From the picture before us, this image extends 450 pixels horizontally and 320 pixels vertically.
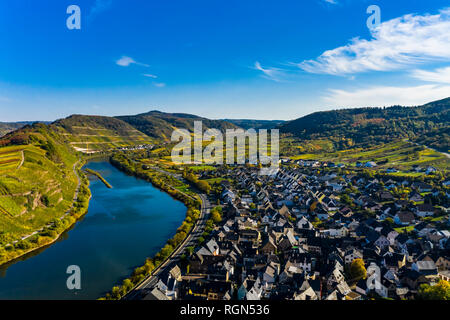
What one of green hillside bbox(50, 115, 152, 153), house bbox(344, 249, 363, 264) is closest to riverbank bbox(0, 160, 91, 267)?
house bbox(344, 249, 363, 264)

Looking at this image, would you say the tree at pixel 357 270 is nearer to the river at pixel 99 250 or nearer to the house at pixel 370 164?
the river at pixel 99 250

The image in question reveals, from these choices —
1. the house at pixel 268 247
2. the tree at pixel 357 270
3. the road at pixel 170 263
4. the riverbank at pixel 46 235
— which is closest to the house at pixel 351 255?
the tree at pixel 357 270

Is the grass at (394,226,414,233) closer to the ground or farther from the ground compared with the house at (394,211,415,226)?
closer to the ground

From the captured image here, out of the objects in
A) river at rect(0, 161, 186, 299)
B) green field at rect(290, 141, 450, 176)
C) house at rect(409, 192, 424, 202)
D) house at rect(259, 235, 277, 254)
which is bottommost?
river at rect(0, 161, 186, 299)

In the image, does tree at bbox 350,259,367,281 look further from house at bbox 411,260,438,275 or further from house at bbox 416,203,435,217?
house at bbox 416,203,435,217

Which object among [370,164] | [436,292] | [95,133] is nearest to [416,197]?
[436,292]

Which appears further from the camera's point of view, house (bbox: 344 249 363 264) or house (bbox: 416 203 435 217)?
house (bbox: 416 203 435 217)

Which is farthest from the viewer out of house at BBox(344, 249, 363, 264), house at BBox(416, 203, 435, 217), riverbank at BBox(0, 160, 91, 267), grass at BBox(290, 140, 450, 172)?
grass at BBox(290, 140, 450, 172)
